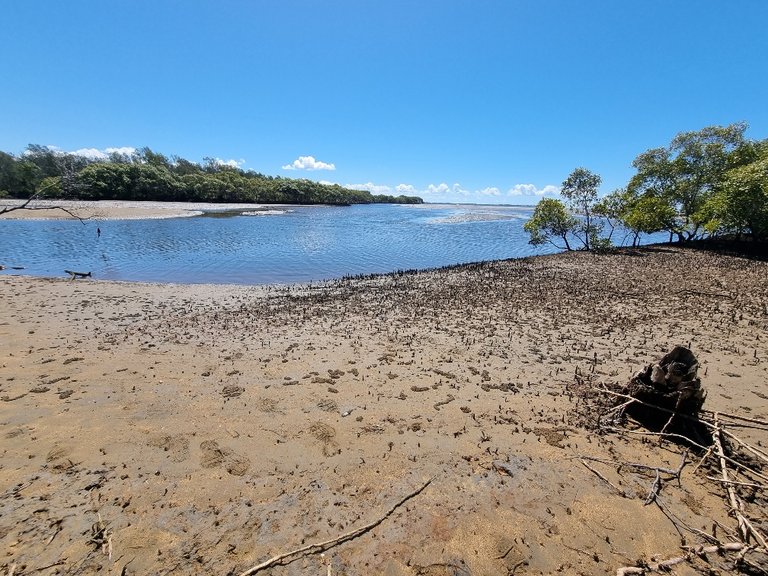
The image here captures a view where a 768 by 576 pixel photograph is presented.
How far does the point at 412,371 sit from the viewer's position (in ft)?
25.5

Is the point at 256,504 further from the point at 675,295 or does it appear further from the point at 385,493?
the point at 675,295

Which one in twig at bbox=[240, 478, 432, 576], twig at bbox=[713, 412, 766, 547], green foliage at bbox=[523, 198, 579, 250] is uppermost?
green foliage at bbox=[523, 198, 579, 250]

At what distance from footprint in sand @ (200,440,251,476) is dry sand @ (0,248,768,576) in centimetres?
3

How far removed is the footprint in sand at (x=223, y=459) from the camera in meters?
4.82

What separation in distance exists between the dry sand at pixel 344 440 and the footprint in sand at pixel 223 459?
0.09 feet

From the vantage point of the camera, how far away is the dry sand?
3705 millimetres

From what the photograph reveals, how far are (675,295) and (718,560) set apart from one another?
13445 millimetres

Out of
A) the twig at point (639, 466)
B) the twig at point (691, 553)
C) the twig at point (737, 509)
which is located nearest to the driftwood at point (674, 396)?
the twig at point (737, 509)

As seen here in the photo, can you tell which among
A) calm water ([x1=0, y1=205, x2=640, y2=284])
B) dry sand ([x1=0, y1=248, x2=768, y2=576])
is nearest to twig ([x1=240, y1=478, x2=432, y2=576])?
dry sand ([x1=0, y1=248, x2=768, y2=576])

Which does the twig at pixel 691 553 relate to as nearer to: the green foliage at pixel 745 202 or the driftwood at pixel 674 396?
the driftwood at pixel 674 396

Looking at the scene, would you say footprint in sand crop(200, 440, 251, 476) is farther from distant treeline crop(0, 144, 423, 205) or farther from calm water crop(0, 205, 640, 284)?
distant treeline crop(0, 144, 423, 205)

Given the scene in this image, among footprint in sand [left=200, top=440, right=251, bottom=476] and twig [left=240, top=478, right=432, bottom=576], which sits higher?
twig [left=240, top=478, right=432, bottom=576]

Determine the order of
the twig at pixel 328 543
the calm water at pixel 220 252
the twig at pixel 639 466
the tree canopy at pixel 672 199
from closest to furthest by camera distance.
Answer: the twig at pixel 328 543
the twig at pixel 639 466
the calm water at pixel 220 252
the tree canopy at pixel 672 199

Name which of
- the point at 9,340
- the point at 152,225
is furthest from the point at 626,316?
the point at 152,225
